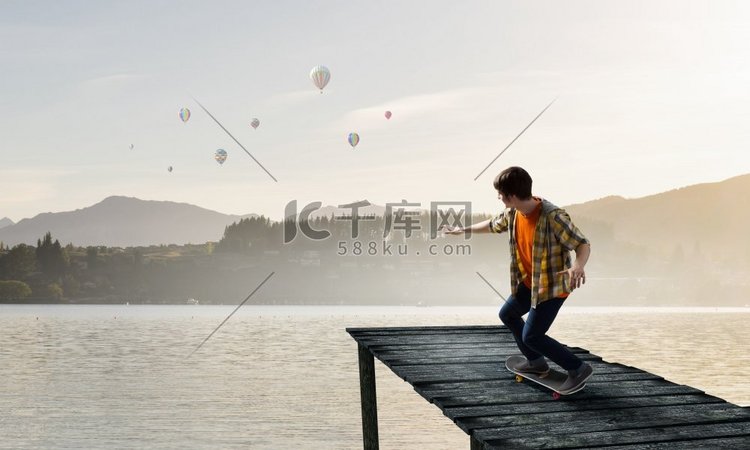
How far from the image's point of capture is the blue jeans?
6742mm

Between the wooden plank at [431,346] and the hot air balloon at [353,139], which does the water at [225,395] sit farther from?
the hot air balloon at [353,139]

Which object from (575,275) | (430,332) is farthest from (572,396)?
(430,332)

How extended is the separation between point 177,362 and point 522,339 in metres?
49.8

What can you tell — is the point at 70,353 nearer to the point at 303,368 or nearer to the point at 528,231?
the point at 303,368

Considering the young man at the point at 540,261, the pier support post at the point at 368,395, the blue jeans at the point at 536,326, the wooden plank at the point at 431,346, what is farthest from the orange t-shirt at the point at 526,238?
the pier support post at the point at 368,395

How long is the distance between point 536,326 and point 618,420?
1.14 metres

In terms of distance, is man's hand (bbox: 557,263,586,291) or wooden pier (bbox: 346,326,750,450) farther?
man's hand (bbox: 557,263,586,291)

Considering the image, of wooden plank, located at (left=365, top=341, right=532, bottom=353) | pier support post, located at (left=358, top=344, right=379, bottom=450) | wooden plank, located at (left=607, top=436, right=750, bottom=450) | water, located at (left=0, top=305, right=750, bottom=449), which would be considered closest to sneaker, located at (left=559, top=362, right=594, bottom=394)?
wooden plank, located at (left=607, top=436, right=750, bottom=450)

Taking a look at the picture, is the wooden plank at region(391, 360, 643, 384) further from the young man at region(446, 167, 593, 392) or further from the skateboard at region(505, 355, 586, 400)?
the young man at region(446, 167, 593, 392)

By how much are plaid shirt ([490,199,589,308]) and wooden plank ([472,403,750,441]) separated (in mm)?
1102

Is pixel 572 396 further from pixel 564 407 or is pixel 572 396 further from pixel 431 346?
pixel 431 346

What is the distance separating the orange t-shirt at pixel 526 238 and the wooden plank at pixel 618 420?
3.75 feet

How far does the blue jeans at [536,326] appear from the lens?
674cm

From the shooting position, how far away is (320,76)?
62.8m
